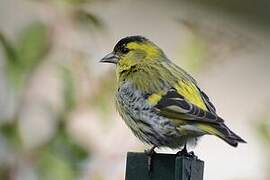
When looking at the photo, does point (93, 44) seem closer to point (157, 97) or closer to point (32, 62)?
point (32, 62)

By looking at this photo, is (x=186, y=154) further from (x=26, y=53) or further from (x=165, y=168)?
(x=26, y=53)

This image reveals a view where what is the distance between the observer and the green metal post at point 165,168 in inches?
83.3

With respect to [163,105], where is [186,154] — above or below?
below

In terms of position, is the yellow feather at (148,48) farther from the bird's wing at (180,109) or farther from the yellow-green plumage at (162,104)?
the bird's wing at (180,109)

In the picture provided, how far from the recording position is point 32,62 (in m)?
3.56

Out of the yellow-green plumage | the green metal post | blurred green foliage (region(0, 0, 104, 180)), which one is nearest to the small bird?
the yellow-green plumage

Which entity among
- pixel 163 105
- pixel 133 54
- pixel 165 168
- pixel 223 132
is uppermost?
pixel 133 54

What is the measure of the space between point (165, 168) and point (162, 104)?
0.79 metres

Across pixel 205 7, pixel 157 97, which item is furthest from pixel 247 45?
pixel 157 97

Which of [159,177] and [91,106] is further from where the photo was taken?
[91,106]

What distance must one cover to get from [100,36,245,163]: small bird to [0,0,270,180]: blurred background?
0.40 meters

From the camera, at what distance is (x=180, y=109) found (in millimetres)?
2885

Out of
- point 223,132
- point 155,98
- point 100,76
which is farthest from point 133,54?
point 223,132

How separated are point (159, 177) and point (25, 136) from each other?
1927mm
